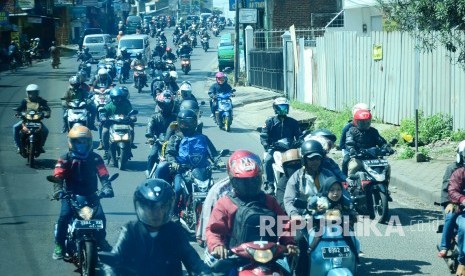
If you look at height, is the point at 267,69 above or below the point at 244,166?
below

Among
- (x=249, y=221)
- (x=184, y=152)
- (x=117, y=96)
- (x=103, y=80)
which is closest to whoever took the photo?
(x=249, y=221)

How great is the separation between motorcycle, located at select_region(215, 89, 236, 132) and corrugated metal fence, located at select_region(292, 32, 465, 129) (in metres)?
3.31

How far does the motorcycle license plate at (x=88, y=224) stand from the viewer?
926 centimetres

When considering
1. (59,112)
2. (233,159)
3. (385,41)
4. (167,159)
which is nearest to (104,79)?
(59,112)

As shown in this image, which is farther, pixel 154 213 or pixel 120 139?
pixel 120 139

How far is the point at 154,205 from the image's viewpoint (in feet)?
21.4

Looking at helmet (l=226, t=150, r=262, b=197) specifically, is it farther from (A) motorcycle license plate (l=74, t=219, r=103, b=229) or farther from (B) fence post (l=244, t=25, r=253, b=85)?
(B) fence post (l=244, t=25, r=253, b=85)

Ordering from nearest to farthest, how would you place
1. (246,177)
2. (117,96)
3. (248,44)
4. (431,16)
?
1. (246,177)
2. (431,16)
3. (117,96)
4. (248,44)

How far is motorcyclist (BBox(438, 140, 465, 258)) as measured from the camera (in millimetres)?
9016

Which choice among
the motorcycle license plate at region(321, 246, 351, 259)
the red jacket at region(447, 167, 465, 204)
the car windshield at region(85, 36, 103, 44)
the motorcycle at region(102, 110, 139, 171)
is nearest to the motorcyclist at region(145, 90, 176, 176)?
the motorcycle at region(102, 110, 139, 171)

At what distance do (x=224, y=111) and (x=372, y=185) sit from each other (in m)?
12.7

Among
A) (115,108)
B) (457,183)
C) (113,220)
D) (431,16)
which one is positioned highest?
(431,16)

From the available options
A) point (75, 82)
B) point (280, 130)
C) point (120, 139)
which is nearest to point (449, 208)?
point (280, 130)

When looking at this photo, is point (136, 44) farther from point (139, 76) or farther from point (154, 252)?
point (154, 252)
